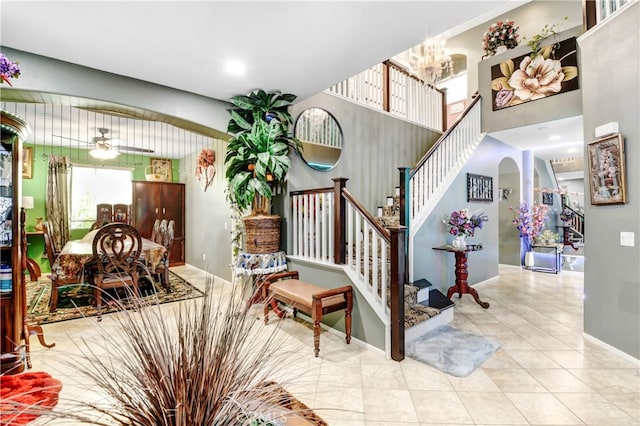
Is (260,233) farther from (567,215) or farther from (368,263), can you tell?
(567,215)

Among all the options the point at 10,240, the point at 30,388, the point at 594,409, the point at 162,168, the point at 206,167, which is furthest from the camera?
the point at 162,168

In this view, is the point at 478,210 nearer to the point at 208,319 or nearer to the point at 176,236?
the point at 208,319

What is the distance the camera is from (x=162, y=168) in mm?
7383

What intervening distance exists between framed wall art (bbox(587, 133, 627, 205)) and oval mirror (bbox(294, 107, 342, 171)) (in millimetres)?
2905

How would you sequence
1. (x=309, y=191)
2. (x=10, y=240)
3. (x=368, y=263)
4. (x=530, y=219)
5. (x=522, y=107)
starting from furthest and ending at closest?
1. (x=530, y=219)
2. (x=522, y=107)
3. (x=309, y=191)
4. (x=368, y=263)
5. (x=10, y=240)

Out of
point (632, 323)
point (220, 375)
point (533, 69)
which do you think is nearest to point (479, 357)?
point (632, 323)

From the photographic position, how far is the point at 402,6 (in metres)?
2.10

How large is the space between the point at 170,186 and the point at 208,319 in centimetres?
730

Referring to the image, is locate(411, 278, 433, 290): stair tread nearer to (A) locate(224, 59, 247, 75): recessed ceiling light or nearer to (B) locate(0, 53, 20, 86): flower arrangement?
(A) locate(224, 59, 247, 75): recessed ceiling light

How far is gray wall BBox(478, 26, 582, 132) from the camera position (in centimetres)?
433

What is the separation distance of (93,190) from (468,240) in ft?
25.9

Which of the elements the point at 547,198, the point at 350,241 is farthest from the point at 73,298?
the point at 547,198

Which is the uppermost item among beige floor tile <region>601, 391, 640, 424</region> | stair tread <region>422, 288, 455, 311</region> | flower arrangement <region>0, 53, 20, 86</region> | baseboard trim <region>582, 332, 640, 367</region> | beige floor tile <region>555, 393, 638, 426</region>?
flower arrangement <region>0, 53, 20, 86</region>

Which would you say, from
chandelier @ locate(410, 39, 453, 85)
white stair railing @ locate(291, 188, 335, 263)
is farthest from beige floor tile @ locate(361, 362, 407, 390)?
chandelier @ locate(410, 39, 453, 85)
